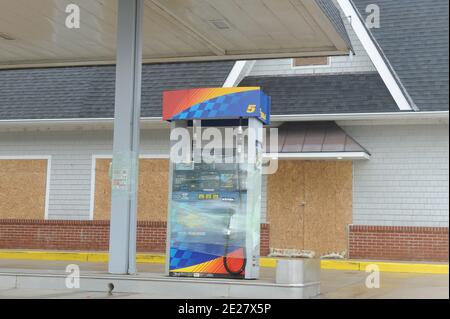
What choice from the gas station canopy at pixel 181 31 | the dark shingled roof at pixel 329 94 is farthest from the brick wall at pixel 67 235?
the gas station canopy at pixel 181 31

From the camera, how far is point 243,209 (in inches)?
430

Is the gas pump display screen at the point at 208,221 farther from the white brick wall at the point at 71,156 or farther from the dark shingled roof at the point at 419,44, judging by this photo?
the white brick wall at the point at 71,156

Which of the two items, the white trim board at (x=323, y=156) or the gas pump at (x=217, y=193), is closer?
the gas pump at (x=217, y=193)

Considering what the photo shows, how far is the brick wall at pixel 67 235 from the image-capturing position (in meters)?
20.2

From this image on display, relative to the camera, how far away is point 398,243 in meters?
18.0

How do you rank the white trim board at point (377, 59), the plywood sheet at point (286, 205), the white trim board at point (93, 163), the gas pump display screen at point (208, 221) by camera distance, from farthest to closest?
1. the white trim board at point (93, 163)
2. the plywood sheet at point (286, 205)
3. the white trim board at point (377, 59)
4. the gas pump display screen at point (208, 221)

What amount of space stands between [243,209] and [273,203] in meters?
8.53

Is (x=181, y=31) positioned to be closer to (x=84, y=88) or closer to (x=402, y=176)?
(x=402, y=176)

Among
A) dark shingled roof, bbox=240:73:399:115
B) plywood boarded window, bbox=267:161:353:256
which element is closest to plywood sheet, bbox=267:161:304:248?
plywood boarded window, bbox=267:161:353:256

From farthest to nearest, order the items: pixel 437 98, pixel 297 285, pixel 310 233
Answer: pixel 310 233 → pixel 437 98 → pixel 297 285

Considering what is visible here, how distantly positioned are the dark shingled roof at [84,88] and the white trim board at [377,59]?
357cm

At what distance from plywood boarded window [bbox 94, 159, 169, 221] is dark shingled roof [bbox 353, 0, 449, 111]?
6.94 meters

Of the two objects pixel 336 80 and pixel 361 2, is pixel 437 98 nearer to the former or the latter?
pixel 336 80
